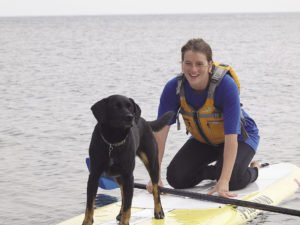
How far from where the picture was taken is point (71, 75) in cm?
3166

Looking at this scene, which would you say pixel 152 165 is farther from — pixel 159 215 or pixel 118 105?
pixel 118 105

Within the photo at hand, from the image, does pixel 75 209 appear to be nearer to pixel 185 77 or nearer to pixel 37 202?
pixel 37 202

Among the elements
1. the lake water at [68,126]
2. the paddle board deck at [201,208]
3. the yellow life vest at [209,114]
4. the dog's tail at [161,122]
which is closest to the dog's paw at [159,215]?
the paddle board deck at [201,208]

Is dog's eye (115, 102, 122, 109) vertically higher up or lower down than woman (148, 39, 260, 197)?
higher up

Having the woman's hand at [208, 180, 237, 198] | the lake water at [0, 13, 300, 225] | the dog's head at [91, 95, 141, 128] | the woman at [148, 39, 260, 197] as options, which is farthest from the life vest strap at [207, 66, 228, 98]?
the lake water at [0, 13, 300, 225]

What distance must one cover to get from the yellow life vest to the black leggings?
186 millimetres

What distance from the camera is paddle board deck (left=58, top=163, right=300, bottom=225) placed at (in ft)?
23.0

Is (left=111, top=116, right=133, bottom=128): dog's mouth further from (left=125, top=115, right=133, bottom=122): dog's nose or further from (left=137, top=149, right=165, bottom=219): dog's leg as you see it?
(left=137, top=149, right=165, bottom=219): dog's leg

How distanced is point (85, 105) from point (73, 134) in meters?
5.14

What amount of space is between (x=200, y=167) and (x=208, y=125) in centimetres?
69

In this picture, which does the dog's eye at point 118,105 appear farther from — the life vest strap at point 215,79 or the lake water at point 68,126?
the lake water at point 68,126

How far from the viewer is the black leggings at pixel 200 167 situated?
793 cm

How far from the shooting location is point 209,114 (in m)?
7.55

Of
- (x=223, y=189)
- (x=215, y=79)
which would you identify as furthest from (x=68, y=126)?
(x=215, y=79)
